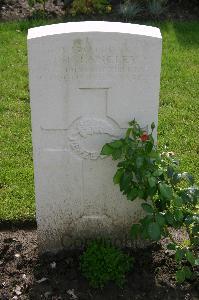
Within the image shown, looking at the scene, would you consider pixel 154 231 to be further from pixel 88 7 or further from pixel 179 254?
pixel 88 7

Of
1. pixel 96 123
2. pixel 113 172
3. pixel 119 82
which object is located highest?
pixel 119 82

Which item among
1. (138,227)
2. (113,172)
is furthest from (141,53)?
(138,227)

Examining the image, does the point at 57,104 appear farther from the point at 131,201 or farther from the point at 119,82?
the point at 131,201

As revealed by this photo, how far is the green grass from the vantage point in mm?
4448

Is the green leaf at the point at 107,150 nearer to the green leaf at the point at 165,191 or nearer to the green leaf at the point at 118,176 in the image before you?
the green leaf at the point at 118,176

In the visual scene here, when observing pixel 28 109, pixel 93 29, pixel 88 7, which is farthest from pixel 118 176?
pixel 88 7

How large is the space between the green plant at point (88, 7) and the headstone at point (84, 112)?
449 cm

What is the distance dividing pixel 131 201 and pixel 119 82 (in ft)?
2.64

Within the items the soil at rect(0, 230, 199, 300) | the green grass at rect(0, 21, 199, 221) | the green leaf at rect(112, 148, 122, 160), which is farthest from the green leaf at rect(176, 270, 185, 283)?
the green grass at rect(0, 21, 199, 221)

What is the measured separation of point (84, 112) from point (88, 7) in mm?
4669

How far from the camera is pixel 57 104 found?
330 centimetres

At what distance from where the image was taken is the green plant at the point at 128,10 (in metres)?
7.54

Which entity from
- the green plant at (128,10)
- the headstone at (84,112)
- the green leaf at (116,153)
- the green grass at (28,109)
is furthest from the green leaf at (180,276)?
the green plant at (128,10)

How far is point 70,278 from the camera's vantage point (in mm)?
3555
